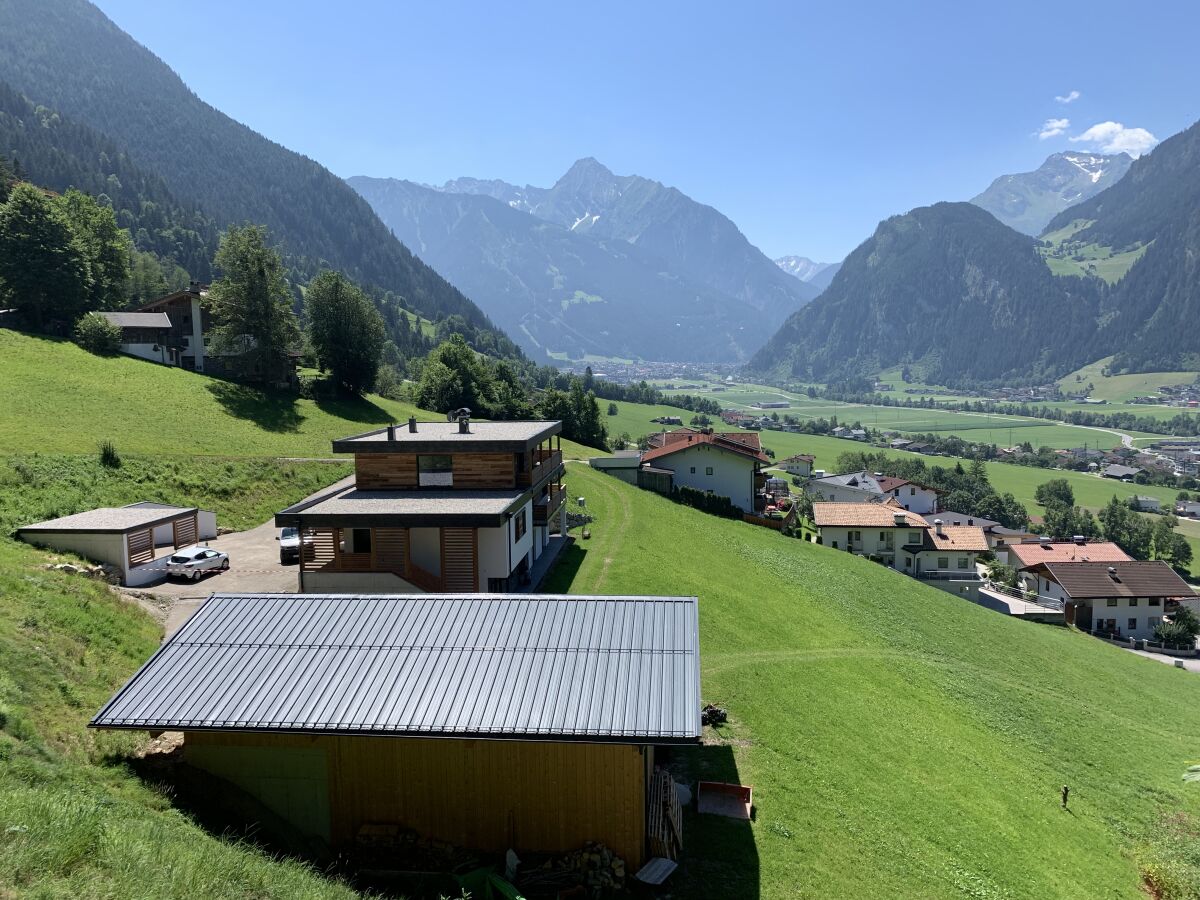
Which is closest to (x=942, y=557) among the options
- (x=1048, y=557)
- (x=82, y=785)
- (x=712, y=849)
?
(x=1048, y=557)

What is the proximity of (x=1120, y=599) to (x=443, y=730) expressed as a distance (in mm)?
85170

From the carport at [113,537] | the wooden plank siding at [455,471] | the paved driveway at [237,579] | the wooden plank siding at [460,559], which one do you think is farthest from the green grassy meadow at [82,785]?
the wooden plank siding at [455,471]

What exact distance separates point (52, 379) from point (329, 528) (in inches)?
1863

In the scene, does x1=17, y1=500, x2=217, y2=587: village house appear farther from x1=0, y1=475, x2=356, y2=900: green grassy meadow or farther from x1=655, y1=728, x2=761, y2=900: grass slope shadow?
x1=655, y1=728, x2=761, y2=900: grass slope shadow

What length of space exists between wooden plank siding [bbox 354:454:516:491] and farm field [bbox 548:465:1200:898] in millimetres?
6726

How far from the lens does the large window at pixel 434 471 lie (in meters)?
36.7

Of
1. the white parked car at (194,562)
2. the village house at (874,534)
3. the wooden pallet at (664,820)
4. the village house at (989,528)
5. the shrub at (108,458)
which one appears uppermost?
the shrub at (108,458)

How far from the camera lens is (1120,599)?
75.4 m

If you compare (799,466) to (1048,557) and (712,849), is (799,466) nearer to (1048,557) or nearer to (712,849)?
(1048,557)

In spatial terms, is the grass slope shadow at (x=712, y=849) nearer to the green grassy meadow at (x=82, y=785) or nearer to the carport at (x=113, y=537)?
the green grassy meadow at (x=82, y=785)

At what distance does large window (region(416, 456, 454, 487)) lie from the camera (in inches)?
1446

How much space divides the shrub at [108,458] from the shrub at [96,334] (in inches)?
1436

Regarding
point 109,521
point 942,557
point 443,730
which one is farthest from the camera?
point 942,557

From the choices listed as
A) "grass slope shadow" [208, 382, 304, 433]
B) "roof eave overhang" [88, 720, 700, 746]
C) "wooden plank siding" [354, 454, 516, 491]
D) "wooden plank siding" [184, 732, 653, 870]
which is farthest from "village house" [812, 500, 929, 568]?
"roof eave overhang" [88, 720, 700, 746]
